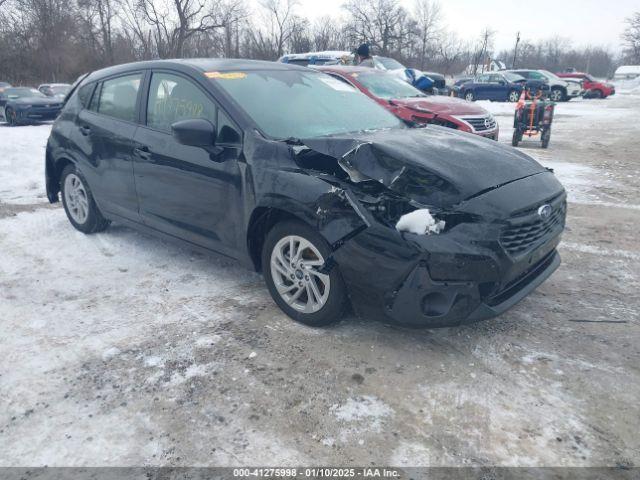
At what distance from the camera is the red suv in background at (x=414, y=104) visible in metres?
8.98

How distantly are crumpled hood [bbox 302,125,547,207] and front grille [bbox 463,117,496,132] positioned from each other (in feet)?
19.1

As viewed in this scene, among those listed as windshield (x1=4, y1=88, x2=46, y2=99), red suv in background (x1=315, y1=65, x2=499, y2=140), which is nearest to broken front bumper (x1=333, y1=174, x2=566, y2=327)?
red suv in background (x1=315, y1=65, x2=499, y2=140)

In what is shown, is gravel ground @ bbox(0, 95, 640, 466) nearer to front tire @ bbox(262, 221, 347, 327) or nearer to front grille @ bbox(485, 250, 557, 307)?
front tire @ bbox(262, 221, 347, 327)

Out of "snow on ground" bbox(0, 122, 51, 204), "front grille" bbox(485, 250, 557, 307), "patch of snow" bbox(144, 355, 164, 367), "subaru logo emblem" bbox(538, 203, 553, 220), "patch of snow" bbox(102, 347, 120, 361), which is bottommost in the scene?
"patch of snow" bbox(102, 347, 120, 361)

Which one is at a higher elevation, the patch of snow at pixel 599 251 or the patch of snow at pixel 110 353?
the patch of snow at pixel 599 251

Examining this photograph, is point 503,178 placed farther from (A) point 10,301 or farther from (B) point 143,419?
(A) point 10,301

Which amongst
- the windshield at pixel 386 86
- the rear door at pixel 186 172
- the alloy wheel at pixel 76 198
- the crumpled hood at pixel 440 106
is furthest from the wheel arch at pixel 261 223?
the windshield at pixel 386 86

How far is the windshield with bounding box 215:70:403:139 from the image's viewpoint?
361cm

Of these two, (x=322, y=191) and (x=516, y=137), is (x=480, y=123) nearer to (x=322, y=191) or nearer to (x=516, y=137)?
(x=516, y=137)

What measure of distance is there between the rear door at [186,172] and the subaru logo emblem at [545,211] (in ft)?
6.40

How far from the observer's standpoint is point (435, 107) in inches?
359

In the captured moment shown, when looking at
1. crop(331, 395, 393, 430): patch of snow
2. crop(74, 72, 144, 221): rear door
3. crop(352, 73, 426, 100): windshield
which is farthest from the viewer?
crop(352, 73, 426, 100): windshield

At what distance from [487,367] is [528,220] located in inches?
35.2

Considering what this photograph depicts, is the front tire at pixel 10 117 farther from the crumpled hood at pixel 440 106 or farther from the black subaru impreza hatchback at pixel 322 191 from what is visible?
the black subaru impreza hatchback at pixel 322 191
